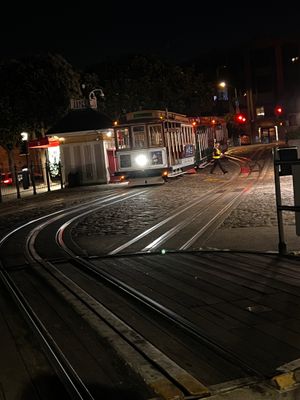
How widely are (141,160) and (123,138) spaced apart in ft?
4.87

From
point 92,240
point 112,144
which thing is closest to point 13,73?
point 112,144

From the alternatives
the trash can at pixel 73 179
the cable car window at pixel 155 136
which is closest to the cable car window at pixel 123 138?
the cable car window at pixel 155 136

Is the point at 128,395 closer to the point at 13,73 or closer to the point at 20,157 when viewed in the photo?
the point at 13,73

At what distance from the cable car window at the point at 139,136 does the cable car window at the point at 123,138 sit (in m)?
0.34

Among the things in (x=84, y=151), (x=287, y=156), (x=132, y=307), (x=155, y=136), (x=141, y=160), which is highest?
(x=155, y=136)

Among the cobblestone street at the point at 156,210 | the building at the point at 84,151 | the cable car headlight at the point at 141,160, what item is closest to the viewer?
the cobblestone street at the point at 156,210

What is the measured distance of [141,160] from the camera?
89.8ft

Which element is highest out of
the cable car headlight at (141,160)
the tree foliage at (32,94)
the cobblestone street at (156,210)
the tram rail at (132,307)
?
the tree foliage at (32,94)

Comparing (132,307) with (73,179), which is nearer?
(132,307)

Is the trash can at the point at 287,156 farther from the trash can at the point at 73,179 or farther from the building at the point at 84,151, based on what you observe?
the trash can at the point at 73,179

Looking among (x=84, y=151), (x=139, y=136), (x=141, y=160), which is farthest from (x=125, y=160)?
(x=84, y=151)

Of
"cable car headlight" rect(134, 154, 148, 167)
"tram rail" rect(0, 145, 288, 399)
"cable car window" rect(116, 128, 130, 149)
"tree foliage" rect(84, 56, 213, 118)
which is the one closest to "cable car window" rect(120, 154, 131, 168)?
"cable car headlight" rect(134, 154, 148, 167)

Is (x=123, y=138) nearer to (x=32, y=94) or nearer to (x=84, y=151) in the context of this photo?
(x=84, y=151)

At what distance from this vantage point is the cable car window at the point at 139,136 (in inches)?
1076
